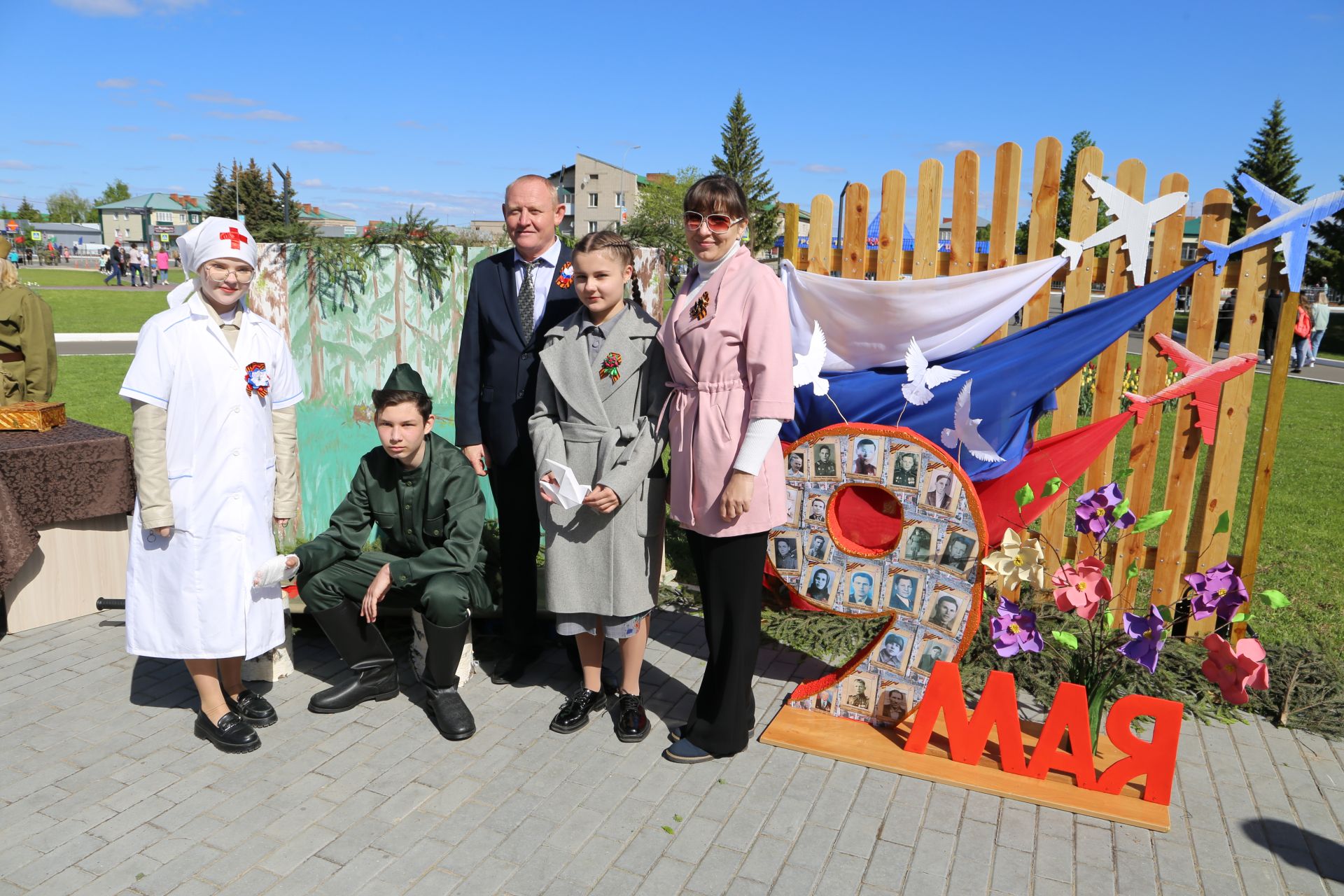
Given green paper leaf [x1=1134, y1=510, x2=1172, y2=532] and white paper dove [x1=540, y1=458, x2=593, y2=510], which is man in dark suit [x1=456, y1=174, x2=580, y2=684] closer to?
white paper dove [x1=540, y1=458, x2=593, y2=510]

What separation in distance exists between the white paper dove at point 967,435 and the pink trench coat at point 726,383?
94 cm

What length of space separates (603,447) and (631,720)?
1.13 m

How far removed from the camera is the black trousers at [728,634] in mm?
3359

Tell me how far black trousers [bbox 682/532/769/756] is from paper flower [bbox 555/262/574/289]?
1.25 m

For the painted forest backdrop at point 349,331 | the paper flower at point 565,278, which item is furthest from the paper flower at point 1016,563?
the painted forest backdrop at point 349,331

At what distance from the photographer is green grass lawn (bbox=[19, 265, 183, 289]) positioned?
36.2 m

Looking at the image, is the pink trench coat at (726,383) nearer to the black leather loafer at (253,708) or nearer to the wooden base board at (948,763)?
the wooden base board at (948,763)

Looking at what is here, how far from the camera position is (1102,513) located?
340cm

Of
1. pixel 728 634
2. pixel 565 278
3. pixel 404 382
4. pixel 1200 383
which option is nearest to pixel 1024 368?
pixel 1200 383

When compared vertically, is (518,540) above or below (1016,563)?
below

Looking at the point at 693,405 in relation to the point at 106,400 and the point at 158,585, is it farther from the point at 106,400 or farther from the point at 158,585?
the point at 106,400

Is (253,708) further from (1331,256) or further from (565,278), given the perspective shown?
(1331,256)

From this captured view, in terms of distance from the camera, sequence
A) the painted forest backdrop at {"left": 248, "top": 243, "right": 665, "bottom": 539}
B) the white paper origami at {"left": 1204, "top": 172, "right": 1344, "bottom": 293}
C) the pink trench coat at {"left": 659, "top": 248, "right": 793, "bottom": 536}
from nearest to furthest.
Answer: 1. the pink trench coat at {"left": 659, "top": 248, "right": 793, "bottom": 536}
2. the white paper origami at {"left": 1204, "top": 172, "right": 1344, "bottom": 293}
3. the painted forest backdrop at {"left": 248, "top": 243, "right": 665, "bottom": 539}

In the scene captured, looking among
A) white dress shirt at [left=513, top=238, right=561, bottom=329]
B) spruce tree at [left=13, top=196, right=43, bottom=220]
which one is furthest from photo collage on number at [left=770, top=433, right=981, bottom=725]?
spruce tree at [left=13, top=196, right=43, bottom=220]
